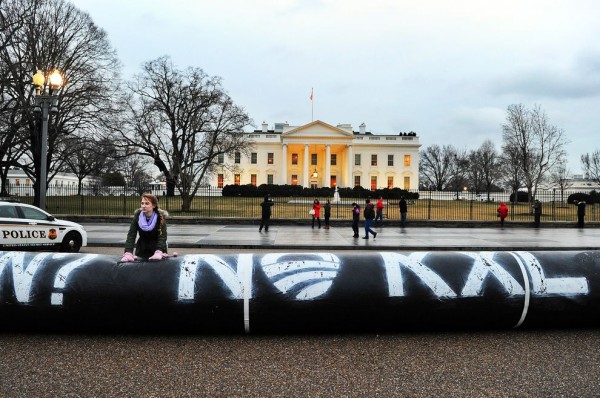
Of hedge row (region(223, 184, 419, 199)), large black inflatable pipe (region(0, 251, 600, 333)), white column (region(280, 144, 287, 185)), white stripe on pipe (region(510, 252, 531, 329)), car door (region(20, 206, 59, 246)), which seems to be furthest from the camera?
white column (region(280, 144, 287, 185))

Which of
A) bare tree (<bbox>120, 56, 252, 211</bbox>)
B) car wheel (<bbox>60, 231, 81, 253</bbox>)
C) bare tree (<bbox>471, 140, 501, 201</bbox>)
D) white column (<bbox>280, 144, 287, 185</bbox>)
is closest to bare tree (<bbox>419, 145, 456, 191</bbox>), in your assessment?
bare tree (<bbox>471, 140, 501, 201</bbox>)

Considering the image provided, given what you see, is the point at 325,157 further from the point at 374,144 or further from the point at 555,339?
the point at 555,339

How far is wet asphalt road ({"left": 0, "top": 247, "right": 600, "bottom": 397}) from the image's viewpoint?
3.36 m

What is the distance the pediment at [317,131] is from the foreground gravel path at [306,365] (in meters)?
75.3

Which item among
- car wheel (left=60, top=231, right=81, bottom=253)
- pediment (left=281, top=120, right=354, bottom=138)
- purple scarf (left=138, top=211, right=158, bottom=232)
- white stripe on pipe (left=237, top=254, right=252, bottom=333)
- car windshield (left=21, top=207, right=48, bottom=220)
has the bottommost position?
car wheel (left=60, top=231, right=81, bottom=253)

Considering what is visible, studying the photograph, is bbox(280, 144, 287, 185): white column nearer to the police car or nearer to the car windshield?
the police car

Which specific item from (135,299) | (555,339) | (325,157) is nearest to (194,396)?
(135,299)

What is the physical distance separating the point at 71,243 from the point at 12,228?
165cm

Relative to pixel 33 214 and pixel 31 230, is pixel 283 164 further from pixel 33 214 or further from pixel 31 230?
pixel 31 230

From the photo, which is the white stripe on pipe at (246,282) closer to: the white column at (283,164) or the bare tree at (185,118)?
the bare tree at (185,118)

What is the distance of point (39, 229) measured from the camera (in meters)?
10.9

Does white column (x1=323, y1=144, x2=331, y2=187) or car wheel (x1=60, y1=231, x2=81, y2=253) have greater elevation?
white column (x1=323, y1=144, x2=331, y2=187)

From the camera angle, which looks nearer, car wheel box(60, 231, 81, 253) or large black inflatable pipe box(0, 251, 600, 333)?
large black inflatable pipe box(0, 251, 600, 333)

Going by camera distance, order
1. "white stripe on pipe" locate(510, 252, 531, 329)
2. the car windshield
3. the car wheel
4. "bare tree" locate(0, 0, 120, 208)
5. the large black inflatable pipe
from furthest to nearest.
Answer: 1. "bare tree" locate(0, 0, 120, 208)
2. the car wheel
3. the car windshield
4. "white stripe on pipe" locate(510, 252, 531, 329)
5. the large black inflatable pipe
